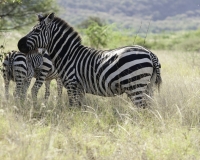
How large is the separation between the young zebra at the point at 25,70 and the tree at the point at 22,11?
8277 mm

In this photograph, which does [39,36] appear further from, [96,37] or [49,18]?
[96,37]

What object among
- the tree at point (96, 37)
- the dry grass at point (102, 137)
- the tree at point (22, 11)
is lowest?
the dry grass at point (102, 137)

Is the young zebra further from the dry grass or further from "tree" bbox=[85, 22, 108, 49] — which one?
"tree" bbox=[85, 22, 108, 49]

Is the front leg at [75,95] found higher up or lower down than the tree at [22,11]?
lower down

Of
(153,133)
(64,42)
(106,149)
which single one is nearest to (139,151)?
(106,149)

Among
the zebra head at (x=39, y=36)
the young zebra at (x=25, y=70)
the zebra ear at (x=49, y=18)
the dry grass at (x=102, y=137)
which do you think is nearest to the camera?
the dry grass at (x=102, y=137)

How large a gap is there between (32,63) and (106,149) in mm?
4555

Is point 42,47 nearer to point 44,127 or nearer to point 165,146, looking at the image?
point 44,127

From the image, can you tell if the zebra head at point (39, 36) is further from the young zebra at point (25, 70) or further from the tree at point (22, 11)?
the tree at point (22, 11)

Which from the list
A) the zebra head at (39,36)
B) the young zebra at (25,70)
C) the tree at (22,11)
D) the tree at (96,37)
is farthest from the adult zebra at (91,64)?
the tree at (96,37)

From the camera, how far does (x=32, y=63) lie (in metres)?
8.53

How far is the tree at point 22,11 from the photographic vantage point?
16438mm

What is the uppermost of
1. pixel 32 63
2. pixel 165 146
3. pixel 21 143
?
pixel 32 63

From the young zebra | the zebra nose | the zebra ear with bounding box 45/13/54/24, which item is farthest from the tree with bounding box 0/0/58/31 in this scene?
the zebra nose
